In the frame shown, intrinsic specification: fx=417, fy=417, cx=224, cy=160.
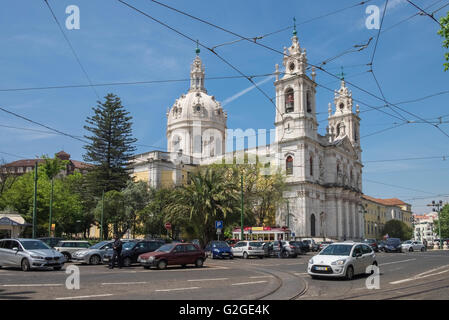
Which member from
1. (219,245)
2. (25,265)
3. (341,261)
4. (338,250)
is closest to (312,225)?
(219,245)

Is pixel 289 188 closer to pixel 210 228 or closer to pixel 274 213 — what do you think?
pixel 274 213

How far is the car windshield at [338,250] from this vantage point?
15328 mm

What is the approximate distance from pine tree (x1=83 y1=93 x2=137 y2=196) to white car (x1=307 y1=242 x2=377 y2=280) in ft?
137

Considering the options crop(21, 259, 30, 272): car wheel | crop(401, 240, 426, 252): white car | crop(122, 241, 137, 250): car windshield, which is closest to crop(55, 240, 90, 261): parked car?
crop(122, 241, 137, 250): car windshield

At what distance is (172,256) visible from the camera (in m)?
19.8

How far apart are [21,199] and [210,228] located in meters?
24.2

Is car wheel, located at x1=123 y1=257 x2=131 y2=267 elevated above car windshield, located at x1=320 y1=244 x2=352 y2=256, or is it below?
below

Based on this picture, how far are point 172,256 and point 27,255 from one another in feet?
20.5

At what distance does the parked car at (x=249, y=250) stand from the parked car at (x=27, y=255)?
1587 centimetres

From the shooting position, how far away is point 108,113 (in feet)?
188

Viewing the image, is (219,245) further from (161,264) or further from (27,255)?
(27,255)

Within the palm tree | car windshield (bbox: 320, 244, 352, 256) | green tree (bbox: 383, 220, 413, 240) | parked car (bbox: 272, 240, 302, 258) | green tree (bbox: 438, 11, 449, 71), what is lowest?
green tree (bbox: 383, 220, 413, 240)

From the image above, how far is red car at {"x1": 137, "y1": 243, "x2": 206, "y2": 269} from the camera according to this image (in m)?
19.2

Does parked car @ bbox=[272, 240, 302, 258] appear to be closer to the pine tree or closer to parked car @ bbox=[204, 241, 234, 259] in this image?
parked car @ bbox=[204, 241, 234, 259]
